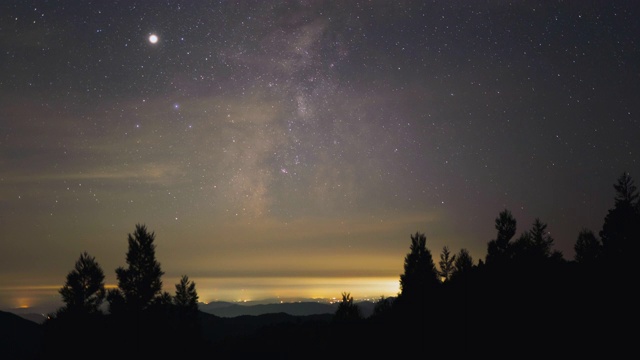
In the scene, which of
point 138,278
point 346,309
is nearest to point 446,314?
point 346,309

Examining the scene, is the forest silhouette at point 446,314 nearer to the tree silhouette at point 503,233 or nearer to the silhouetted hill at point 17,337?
the tree silhouette at point 503,233

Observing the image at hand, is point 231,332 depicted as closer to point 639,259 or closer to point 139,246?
point 139,246

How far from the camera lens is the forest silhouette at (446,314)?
28109 mm

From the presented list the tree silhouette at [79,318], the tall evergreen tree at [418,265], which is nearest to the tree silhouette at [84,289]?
the tree silhouette at [79,318]

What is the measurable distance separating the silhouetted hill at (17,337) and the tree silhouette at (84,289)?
195ft

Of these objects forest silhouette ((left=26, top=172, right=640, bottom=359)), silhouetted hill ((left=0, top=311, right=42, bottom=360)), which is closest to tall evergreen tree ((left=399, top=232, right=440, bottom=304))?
forest silhouette ((left=26, top=172, right=640, bottom=359))

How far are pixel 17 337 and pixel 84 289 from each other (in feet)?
247

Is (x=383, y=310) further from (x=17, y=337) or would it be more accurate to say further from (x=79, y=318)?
(x=17, y=337)

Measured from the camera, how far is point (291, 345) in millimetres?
58250

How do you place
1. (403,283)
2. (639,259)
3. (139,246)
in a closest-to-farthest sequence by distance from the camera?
(639,259) < (139,246) < (403,283)

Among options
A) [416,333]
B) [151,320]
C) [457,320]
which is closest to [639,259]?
[457,320]

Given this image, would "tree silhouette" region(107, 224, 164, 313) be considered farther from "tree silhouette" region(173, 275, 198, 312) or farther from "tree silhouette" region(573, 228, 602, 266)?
"tree silhouette" region(573, 228, 602, 266)

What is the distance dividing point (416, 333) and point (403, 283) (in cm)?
3459

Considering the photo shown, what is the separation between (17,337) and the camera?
103 m
